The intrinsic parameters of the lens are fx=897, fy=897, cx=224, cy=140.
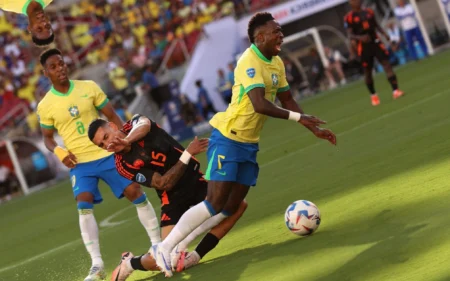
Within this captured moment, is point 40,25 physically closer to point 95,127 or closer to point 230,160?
point 95,127

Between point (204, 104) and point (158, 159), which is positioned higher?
point (158, 159)

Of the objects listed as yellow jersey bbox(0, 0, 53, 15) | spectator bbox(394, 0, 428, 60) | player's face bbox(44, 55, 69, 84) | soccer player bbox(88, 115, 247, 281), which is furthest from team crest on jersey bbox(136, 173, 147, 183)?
spectator bbox(394, 0, 428, 60)

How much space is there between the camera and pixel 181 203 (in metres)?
7.73

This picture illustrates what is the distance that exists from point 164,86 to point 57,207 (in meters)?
13.6

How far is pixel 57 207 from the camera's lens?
735 inches

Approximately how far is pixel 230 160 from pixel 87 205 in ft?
6.90

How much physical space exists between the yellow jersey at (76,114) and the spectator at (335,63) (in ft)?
71.0

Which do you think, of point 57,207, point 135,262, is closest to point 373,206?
point 135,262

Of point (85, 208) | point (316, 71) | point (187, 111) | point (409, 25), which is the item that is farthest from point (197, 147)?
point (316, 71)

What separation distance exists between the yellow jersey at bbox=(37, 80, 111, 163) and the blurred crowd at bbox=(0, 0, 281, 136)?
Answer: 76.1 ft

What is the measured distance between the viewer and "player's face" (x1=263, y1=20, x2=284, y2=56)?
23.3 ft

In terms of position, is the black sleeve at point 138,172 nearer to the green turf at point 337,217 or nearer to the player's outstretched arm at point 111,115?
the green turf at point 337,217

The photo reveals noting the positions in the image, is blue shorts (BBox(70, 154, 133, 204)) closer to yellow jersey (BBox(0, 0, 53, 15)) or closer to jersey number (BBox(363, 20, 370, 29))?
yellow jersey (BBox(0, 0, 53, 15))

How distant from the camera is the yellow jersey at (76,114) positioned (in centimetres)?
894
